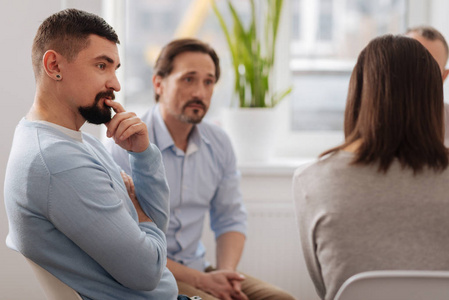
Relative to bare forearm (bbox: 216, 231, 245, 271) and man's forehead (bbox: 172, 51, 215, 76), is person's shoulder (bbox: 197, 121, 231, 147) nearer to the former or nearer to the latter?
man's forehead (bbox: 172, 51, 215, 76)

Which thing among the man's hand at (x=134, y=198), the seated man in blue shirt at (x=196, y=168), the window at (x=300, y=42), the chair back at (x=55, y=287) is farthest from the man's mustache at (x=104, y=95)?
the window at (x=300, y=42)

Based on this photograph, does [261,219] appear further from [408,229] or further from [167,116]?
[408,229]

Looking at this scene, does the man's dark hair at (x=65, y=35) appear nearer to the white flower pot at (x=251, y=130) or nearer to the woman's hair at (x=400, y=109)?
the woman's hair at (x=400, y=109)

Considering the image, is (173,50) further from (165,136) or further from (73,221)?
(73,221)

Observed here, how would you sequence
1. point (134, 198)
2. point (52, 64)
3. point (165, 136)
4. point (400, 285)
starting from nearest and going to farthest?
point (400, 285), point (52, 64), point (134, 198), point (165, 136)

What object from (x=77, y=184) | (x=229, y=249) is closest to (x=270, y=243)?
(x=229, y=249)

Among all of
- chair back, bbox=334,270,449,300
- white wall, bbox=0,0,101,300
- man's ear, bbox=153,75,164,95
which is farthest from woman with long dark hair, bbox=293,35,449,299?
white wall, bbox=0,0,101,300

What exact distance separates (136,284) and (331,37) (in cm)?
225

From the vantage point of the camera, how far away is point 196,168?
7.24 feet

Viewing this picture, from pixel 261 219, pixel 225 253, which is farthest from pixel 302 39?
pixel 225 253

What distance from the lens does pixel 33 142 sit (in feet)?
4.02

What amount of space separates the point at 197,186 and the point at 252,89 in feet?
2.69

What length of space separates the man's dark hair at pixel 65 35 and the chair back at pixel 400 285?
83cm

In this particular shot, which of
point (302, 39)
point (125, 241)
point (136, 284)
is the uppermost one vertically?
point (302, 39)
